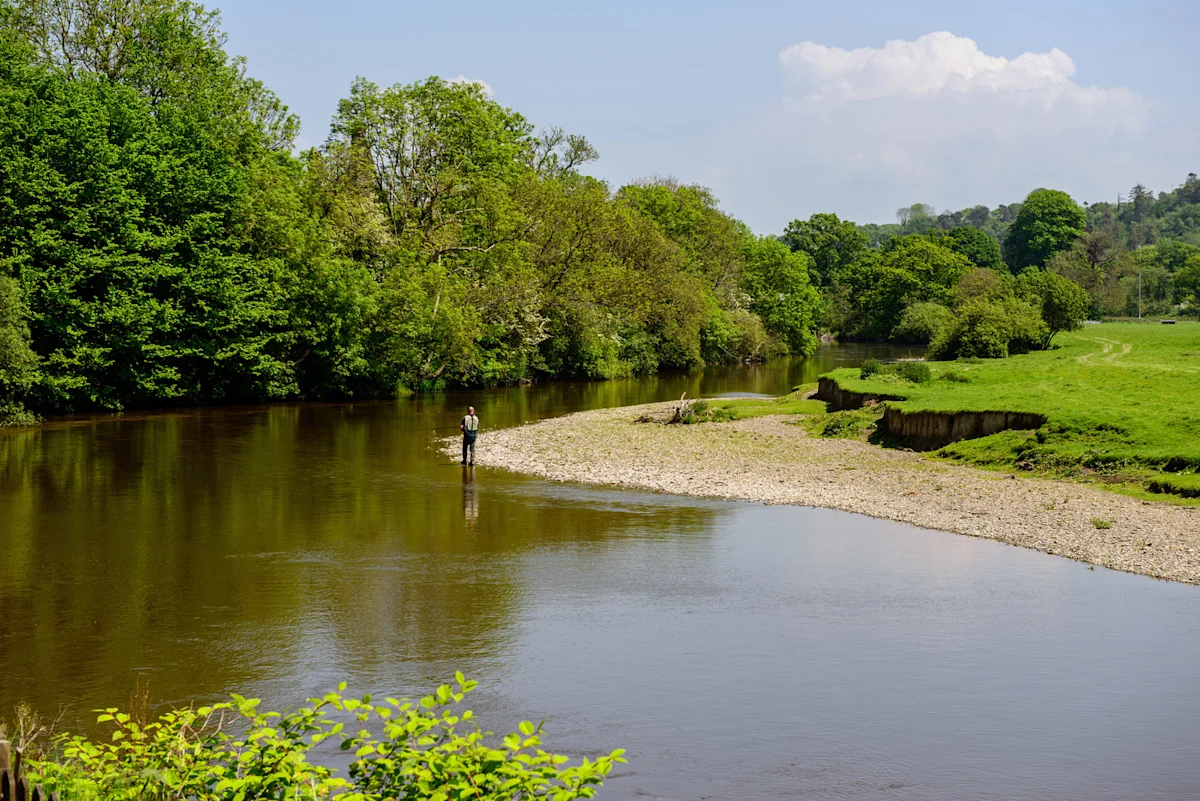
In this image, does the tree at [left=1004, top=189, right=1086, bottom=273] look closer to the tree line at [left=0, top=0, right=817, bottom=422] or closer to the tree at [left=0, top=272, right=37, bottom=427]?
the tree line at [left=0, top=0, right=817, bottom=422]

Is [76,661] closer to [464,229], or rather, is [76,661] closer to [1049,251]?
[464,229]

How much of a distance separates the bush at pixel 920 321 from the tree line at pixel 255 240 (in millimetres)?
47250

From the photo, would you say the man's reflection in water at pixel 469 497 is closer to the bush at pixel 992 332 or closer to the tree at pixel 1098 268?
the bush at pixel 992 332

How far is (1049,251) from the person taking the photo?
6826 inches

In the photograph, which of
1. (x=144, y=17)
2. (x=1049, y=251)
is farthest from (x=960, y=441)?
(x=1049, y=251)

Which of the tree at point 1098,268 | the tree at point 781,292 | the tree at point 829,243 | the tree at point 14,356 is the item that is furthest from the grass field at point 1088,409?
the tree at point 829,243

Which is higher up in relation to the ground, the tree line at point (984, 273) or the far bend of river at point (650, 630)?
the tree line at point (984, 273)

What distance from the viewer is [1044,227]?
174 meters

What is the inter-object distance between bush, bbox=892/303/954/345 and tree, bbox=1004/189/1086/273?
49129mm

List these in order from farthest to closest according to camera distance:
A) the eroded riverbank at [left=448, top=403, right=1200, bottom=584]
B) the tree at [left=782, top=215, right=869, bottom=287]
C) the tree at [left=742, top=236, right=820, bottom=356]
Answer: the tree at [left=782, top=215, right=869, bottom=287]
the tree at [left=742, top=236, right=820, bottom=356]
the eroded riverbank at [left=448, top=403, right=1200, bottom=584]

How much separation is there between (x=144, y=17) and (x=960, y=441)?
4764 cm

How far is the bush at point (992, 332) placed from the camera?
248 ft

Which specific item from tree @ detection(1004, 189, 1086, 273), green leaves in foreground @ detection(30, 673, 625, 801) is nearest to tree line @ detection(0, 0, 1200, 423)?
green leaves in foreground @ detection(30, 673, 625, 801)

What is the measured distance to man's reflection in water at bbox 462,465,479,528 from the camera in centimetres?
2961
